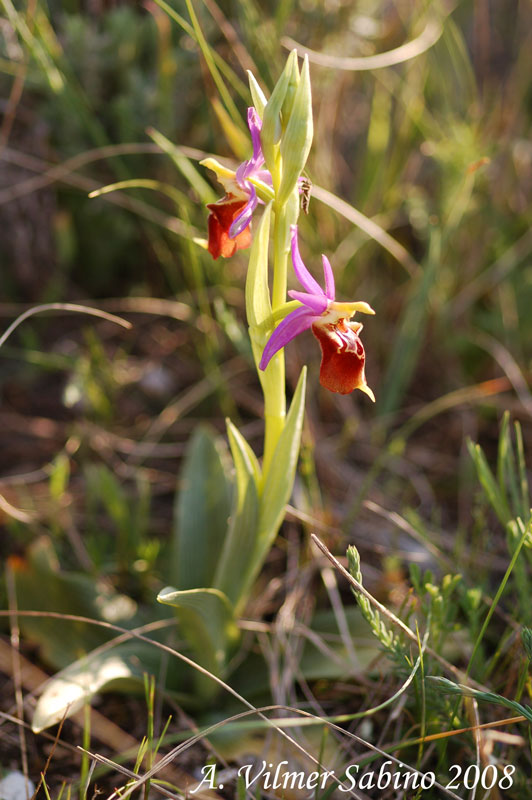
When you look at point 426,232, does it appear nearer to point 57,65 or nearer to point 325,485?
point 325,485

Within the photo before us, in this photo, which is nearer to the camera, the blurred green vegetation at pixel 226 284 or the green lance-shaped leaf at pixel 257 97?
the green lance-shaped leaf at pixel 257 97

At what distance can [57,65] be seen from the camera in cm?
158

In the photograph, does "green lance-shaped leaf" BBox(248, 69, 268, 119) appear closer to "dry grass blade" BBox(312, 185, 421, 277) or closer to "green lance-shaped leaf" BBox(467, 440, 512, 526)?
"dry grass blade" BBox(312, 185, 421, 277)

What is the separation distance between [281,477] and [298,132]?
54 cm

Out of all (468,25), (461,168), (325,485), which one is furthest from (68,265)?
(468,25)

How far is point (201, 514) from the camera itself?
1469 mm

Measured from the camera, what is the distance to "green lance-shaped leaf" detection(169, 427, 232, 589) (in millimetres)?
1415

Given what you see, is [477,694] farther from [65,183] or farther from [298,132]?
[65,183]

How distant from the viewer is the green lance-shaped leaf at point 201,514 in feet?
4.64

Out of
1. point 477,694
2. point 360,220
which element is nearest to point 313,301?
point 477,694

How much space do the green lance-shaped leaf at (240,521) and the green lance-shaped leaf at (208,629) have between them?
0.05 metres

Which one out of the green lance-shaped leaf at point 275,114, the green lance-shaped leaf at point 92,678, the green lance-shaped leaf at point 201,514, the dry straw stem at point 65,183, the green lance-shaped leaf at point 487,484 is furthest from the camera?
the dry straw stem at point 65,183

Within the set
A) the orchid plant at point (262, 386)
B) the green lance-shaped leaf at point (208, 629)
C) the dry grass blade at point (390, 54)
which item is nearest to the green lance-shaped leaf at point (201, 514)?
the orchid plant at point (262, 386)

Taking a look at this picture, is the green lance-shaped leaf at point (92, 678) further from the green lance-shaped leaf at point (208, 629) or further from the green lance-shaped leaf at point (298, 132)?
the green lance-shaped leaf at point (298, 132)
